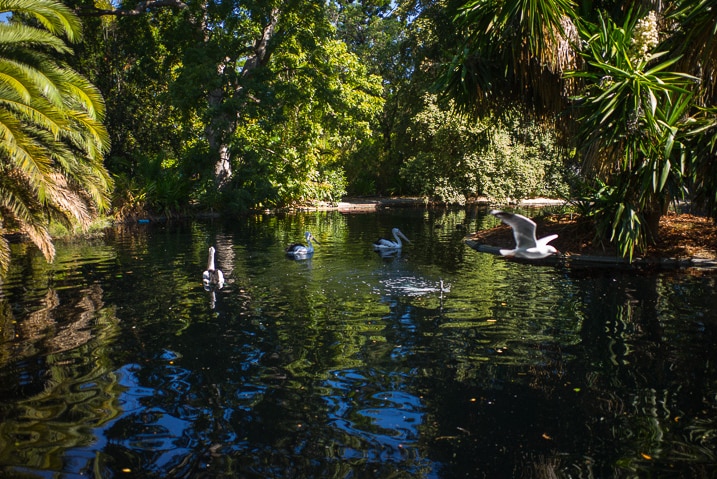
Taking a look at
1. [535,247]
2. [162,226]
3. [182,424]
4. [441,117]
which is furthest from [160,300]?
[441,117]

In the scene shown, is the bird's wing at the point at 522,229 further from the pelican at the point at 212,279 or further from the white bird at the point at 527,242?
the pelican at the point at 212,279

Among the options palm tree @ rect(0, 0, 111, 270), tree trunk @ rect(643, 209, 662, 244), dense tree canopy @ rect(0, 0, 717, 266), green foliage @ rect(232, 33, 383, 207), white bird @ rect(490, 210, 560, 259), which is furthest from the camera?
green foliage @ rect(232, 33, 383, 207)

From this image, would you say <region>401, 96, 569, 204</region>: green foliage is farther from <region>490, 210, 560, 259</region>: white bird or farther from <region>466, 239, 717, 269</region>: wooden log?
<region>490, 210, 560, 259</region>: white bird

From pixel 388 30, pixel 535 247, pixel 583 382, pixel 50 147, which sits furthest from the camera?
pixel 388 30

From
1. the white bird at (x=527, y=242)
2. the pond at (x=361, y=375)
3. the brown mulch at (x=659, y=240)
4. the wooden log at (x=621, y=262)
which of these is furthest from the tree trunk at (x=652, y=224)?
the white bird at (x=527, y=242)

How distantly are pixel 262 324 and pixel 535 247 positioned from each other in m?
4.98

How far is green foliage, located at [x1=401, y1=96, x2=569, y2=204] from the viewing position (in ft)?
121

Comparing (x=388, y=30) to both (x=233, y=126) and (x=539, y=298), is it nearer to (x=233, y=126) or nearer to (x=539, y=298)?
(x=233, y=126)

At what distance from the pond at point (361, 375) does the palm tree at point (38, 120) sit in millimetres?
1826

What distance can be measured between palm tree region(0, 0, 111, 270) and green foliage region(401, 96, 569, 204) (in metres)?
25.2

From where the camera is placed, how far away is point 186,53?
101 ft

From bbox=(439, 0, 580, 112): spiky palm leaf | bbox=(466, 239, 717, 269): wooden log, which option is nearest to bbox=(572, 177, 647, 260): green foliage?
bbox=(466, 239, 717, 269): wooden log

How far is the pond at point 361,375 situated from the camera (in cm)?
602

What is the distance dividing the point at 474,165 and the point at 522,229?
85.4 feet
